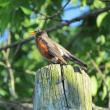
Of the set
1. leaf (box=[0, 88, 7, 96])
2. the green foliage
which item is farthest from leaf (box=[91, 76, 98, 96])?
leaf (box=[0, 88, 7, 96])

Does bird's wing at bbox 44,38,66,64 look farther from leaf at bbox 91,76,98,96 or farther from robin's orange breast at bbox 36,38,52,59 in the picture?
leaf at bbox 91,76,98,96

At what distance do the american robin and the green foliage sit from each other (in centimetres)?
119

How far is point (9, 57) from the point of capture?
9.34m

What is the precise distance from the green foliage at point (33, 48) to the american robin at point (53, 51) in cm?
119

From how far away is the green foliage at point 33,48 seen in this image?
262 inches

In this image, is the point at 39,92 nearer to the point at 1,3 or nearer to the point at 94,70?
the point at 1,3

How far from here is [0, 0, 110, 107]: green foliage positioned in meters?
6.64

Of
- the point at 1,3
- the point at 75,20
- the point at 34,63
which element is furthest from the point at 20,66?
the point at 1,3

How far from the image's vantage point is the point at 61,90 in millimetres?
3586

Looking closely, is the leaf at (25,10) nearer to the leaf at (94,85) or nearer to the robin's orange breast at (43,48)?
the robin's orange breast at (43,48)

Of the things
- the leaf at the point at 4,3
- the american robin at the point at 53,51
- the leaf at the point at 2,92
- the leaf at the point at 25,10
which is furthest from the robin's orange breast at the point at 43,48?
the leaf at the point at 2,92

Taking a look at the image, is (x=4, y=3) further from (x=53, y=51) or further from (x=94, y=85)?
(x=94, y=85)

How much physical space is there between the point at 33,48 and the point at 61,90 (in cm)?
665

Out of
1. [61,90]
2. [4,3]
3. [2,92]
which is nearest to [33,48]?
[2,92]
